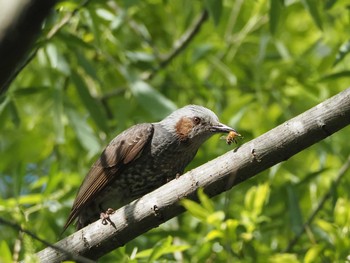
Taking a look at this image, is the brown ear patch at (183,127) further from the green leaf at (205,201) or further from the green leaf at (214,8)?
the green leaf at (205,201)

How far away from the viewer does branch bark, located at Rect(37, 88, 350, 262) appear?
11.5 feet

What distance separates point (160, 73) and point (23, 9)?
5.65 m

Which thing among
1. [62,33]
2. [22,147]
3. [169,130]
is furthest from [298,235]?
[22,147]

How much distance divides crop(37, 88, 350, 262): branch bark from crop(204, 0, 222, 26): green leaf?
6.48 feet

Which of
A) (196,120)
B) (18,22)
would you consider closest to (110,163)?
(196,120)

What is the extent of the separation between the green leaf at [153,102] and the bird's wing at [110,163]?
0.34 metres

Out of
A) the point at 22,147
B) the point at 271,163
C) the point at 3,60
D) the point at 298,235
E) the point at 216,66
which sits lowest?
the point at 298,235

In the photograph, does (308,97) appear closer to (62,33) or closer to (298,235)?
(298,235)

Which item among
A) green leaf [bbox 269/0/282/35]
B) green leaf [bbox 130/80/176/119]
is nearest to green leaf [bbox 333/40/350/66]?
green leaf [bbox 269/0/282/35]

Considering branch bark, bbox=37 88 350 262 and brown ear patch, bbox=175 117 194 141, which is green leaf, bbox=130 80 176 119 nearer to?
brown ear patch, bbox=175 117 194 141

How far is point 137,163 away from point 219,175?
201cm

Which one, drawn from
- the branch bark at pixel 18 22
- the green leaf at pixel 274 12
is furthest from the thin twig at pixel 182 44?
the branch bark at pixel 18 22

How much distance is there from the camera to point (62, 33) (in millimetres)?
5660

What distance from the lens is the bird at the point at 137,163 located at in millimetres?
5551
